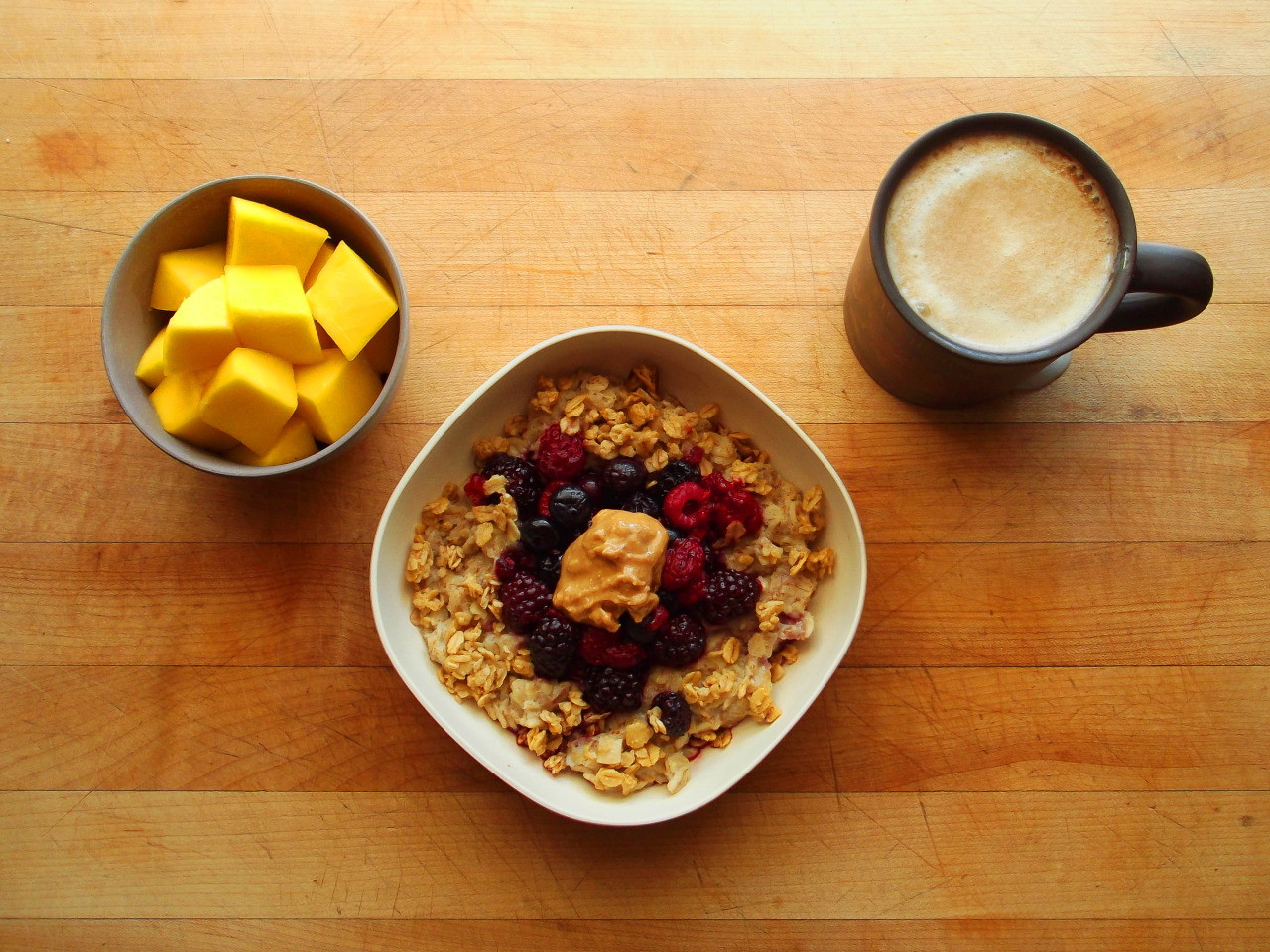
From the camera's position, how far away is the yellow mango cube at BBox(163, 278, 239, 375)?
2.69ft

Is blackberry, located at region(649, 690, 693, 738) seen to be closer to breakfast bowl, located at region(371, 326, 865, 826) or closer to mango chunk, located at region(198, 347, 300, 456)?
breakfast bowl, located at region(371, 326, 865, 826)

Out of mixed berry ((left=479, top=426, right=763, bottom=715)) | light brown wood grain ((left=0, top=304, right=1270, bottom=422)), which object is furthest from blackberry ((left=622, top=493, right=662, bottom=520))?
light brown wood grain ((left=0, top=304, right=1270, bottom=422))

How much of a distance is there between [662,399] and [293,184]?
458 mm

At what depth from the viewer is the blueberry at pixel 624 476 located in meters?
0.90

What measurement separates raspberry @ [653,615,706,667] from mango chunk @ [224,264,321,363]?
463 mm

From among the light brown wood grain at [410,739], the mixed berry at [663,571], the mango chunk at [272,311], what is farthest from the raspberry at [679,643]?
the mango chunk at [272,311]

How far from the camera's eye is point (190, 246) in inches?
36.8

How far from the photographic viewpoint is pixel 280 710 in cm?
101

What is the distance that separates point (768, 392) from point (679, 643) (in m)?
0.33

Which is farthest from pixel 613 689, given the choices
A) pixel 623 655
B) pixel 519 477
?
pixel 519 477

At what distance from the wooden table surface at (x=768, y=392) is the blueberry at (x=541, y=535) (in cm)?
21

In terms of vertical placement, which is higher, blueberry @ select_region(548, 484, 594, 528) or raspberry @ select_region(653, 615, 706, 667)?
blueberry @ select_region(548, 484, 594, 528)

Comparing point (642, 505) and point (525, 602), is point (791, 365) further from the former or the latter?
point (525, 602)

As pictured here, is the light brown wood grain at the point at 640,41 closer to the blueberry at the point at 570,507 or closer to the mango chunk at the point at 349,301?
the mango chunk at the point at 349,301
